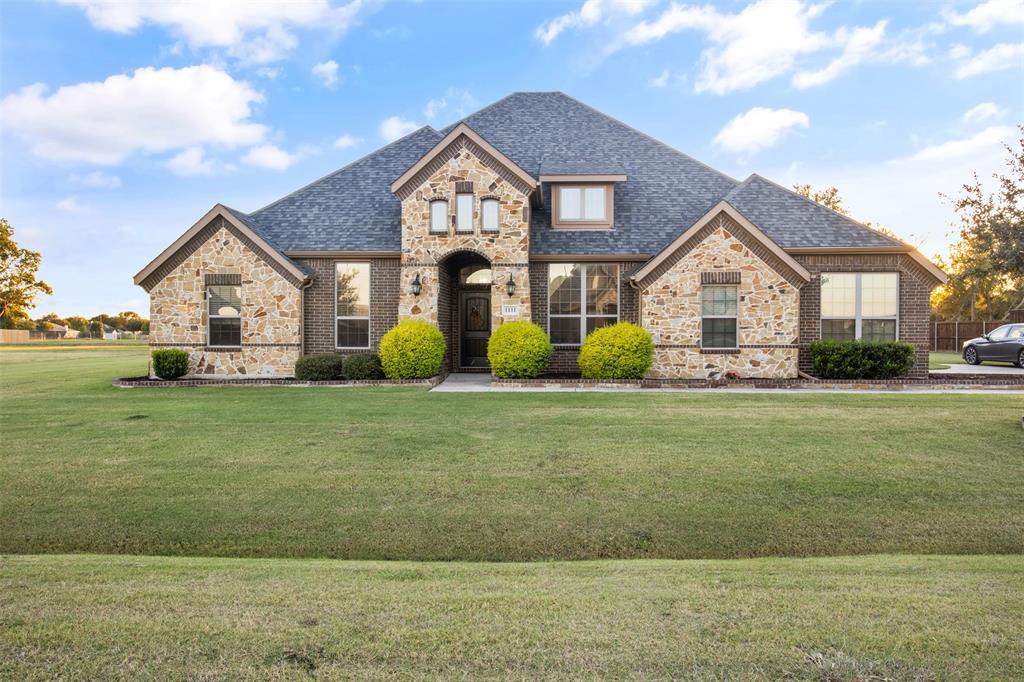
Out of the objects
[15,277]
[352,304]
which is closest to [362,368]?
[352,304]

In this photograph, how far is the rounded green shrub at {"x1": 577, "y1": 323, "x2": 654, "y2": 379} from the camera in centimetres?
1424

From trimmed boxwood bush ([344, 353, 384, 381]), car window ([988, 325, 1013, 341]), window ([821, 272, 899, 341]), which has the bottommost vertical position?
trimmed boxwood bush ([344, 353, 384, 381])

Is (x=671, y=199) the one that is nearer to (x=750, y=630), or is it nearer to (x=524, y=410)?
(x=524, y=410)

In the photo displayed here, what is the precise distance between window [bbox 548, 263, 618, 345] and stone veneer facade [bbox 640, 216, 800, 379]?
55.0 inches

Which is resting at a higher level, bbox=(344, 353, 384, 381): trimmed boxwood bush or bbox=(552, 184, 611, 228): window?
bbox=(552, 184, 611, 228): window

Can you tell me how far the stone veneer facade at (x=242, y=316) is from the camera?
1608 centimetres

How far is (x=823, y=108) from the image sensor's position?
18.3 meters

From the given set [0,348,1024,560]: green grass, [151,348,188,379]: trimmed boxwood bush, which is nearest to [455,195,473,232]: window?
[0,348,1024,560]: green grass

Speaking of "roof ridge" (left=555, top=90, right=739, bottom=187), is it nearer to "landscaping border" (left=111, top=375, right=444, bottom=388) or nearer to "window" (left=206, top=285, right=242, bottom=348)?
"landscaping border" (left=111, top=375, right=444, bottom=388)

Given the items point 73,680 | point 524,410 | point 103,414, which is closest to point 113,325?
point 103,414

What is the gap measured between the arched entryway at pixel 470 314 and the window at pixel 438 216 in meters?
2.03

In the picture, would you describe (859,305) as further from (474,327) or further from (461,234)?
Result: (461,234)

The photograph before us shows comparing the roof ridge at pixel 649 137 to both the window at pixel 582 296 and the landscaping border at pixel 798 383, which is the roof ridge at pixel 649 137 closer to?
the window at pixel 582 296

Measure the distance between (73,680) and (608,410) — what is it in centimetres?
873
